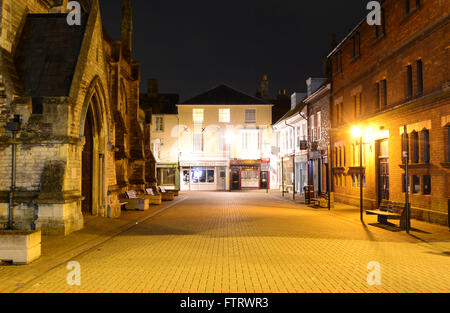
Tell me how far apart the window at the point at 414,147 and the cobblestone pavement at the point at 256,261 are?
13.1ft

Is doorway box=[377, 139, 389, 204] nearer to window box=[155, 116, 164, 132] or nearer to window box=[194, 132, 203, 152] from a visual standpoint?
window box=[194, 132, 203, 152]

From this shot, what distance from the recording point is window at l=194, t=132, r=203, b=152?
162 ft

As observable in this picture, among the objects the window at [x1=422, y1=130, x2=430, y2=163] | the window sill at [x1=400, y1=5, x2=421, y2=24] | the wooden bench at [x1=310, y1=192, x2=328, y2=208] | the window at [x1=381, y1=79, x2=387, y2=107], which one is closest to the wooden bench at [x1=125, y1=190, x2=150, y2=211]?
the wooden bench at [x1=310, y1=192, x2=328, y2=208]

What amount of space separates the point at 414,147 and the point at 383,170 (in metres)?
3.42

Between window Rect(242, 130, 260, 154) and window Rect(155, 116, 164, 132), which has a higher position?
window Rect(155, 116, 164, 132)

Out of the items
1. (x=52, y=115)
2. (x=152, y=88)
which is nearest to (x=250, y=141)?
(x=152, y=88)

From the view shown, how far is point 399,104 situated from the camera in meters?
18.4

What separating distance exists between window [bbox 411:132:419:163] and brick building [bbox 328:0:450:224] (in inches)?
1.4

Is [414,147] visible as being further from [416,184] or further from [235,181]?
[235,181]

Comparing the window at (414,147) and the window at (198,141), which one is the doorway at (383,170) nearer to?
the window at (414,147)

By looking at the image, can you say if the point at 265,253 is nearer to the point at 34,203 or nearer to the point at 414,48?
the point at 34,203

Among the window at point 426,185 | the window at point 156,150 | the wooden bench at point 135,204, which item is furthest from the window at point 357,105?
the window at point 156,150

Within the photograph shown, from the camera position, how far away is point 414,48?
17.0 meters

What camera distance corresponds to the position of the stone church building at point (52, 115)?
1330cm
